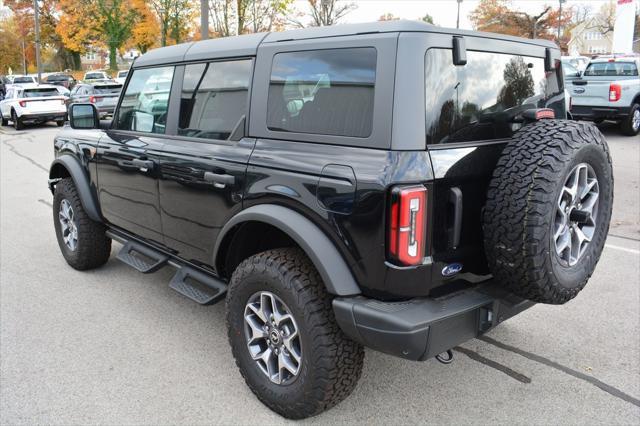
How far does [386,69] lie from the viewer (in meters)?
2.46

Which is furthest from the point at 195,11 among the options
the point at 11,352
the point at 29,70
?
the point at 29,70

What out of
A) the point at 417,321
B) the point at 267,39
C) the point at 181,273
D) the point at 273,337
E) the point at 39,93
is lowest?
the point at 273,337

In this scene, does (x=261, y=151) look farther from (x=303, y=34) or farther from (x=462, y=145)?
(x=462, y=145)

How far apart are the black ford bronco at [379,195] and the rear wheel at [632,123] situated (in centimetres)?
1162

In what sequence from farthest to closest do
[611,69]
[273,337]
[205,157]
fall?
[611,69] < [205,157] < [273,337]

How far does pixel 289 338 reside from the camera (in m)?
2.78

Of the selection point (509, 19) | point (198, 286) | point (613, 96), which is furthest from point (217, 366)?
point (509, 19)

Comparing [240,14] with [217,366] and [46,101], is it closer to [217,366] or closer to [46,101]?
[46,101]

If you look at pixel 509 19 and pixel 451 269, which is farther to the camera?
pixel 509 19

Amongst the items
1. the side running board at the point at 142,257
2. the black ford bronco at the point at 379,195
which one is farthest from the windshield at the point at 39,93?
the black ford bronco at the point at 379,195

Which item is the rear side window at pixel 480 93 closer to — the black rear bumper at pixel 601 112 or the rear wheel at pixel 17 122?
the black rear bumper at pixel 601 112

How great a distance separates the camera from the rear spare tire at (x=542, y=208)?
2406 mm

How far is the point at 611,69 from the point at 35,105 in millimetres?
19468

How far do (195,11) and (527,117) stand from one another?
113 ft
